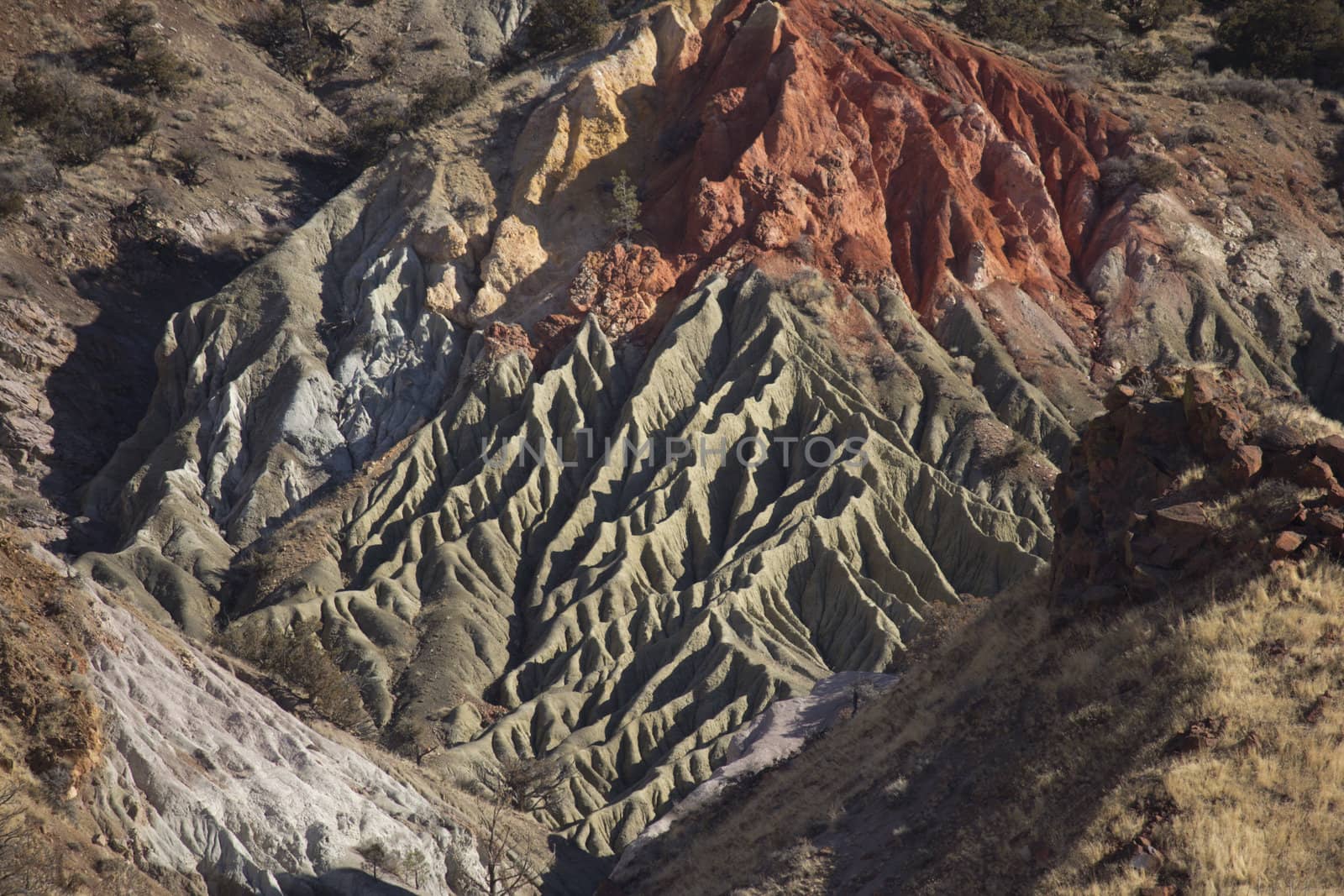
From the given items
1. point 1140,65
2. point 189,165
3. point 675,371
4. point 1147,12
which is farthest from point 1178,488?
point 1147,12

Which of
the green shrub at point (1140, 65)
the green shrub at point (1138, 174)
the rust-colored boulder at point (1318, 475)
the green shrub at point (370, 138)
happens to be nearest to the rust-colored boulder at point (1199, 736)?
the rust-colored boulder at point (1318, 475)

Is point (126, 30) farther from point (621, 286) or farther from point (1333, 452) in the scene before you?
point (1333, 452)

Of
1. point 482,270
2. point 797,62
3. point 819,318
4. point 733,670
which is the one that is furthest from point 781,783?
point 797,62

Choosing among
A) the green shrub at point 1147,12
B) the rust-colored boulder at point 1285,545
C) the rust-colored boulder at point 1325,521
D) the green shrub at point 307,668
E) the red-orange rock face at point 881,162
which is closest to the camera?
the rust-colored boulder at point 1325,521

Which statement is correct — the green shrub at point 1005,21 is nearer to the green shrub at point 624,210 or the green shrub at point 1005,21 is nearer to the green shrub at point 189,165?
the green shrub at point 624,210

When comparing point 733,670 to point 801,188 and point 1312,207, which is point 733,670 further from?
point 1312,207

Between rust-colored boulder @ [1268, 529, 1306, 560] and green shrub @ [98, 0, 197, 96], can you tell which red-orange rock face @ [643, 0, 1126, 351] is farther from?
rust-colored boulder @ [1268, 529, 1306, 560]
